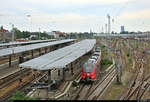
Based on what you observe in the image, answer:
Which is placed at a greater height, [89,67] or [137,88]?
[89,67]

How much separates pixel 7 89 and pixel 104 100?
426 inches

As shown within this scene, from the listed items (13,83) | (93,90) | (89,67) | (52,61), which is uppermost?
(52,61)

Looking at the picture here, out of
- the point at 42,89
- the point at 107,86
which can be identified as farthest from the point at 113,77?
the point at 42,89

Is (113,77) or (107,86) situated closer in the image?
(107,86)

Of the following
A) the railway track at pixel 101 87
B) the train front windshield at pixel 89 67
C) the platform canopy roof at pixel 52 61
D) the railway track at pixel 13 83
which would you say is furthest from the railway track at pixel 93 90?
the railway track at pixel 13 83

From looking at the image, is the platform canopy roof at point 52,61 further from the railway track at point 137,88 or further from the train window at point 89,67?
the railway track at point 137,88

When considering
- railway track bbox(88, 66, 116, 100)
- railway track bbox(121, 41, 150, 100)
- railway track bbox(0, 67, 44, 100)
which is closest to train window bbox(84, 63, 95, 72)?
railway track bbox(88, 66, 116, 100)

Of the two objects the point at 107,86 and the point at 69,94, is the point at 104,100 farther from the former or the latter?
the point at 107,86

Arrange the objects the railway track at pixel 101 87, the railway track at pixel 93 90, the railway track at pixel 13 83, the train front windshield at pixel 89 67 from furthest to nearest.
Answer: the train front windshield at pixel 89 67 < the railway track at pixel 13 83 < the railway track at pixel 101 87 < the railway track at pixel 93 90

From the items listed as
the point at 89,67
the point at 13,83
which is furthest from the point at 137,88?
the point at 13,83

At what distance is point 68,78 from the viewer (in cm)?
2398

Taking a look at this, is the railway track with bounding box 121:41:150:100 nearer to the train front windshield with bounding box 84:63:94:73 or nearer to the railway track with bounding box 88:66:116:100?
the railway track with bounding box 88:66:116:100

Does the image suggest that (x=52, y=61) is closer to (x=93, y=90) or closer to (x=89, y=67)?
(x=89, y=67)

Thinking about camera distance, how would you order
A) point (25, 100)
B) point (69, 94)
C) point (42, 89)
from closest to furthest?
point (25, 100)
point (69, 94)
point (42, 89)
